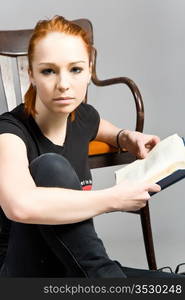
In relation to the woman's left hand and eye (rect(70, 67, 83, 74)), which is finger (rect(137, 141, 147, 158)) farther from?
eye (rect(70, 67, 83, 74))

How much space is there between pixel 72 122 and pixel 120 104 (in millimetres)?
1292

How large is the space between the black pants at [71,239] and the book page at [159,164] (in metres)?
0.14

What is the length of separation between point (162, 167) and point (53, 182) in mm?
225

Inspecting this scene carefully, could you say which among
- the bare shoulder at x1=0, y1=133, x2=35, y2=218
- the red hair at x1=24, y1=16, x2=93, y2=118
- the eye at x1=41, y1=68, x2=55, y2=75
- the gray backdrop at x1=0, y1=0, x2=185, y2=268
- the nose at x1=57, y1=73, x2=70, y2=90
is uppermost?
the red hair at x1=24, y1=16, x2=93, y2=118

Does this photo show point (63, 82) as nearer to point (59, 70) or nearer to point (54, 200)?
point (59, 70)

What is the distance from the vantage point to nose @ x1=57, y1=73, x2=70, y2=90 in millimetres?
1544

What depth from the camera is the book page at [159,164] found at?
1.42m

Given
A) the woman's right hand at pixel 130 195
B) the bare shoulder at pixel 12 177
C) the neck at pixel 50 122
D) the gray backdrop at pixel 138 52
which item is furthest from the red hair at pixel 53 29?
the gray backdrop at pixel 138 52

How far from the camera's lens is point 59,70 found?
1.56 m

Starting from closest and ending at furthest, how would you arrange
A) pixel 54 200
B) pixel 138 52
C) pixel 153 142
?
1. pixel 54 200
2. pixel 153 142
3. pixel 138 52

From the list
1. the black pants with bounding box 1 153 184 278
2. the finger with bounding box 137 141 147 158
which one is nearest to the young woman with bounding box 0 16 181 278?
the black pants with bounding box 1 153 184 278

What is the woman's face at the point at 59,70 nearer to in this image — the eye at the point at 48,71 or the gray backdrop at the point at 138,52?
the eye at the point at 48,71

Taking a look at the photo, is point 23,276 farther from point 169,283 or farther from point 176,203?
point 176,203

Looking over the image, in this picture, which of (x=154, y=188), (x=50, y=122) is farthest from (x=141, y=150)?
(x=154, y=188)
